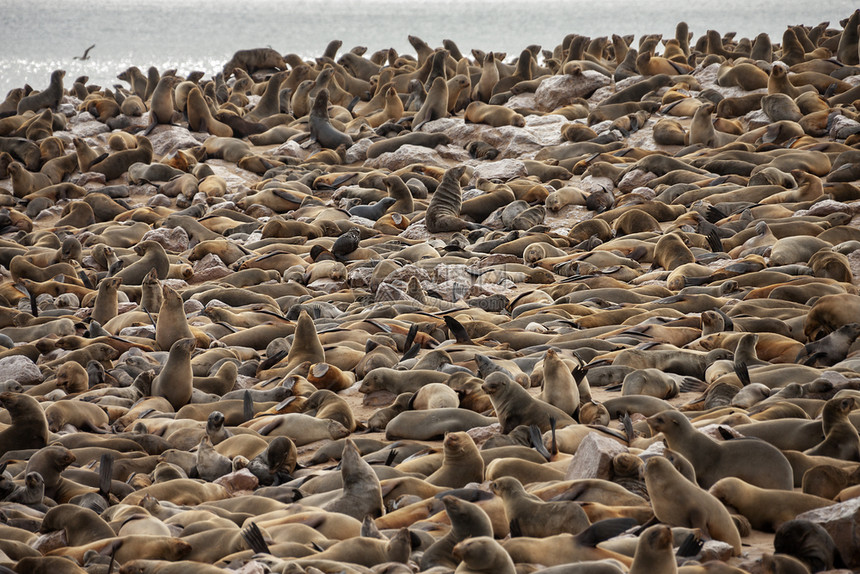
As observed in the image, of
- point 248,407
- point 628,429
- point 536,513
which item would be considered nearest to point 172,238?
point 248,407

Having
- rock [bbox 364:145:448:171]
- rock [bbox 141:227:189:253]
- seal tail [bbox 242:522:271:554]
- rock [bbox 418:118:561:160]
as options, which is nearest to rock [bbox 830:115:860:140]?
rock [bbox 418:118:561:160]

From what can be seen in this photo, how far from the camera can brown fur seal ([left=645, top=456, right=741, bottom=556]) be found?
3.57m

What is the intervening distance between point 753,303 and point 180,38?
212 feet

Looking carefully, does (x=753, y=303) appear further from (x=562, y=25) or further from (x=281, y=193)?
(x=562, y=25)

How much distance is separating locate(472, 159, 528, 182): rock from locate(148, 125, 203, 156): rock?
5517mm

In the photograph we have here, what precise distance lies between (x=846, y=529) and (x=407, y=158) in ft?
40.0

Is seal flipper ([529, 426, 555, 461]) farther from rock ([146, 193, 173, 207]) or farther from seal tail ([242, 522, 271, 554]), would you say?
rock ([146, 193, 173, 207])

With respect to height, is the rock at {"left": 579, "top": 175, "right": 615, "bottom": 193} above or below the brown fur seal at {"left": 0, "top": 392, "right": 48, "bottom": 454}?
above

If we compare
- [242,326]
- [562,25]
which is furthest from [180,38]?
[242,326]

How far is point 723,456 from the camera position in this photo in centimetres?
419

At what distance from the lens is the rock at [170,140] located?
1625cm

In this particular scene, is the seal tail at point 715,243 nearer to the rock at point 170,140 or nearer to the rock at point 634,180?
the rock at point 634,180

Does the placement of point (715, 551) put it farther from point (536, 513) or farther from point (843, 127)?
point (843, 127)

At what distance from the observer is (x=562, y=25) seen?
73188 millimetres
